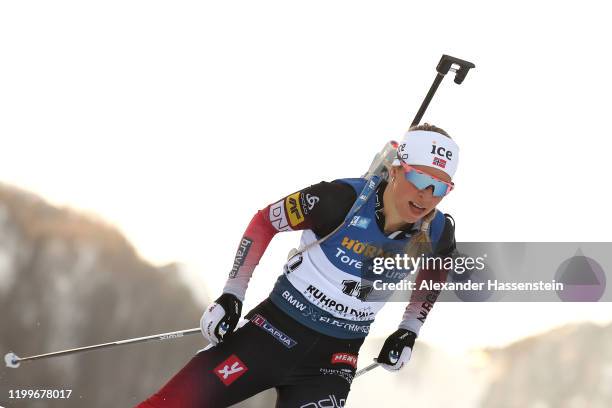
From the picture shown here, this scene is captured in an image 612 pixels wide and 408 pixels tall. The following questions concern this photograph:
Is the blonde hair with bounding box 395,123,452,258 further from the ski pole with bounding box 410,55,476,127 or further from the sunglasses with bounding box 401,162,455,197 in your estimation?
the ski pole with bounding box 410,55,476,127

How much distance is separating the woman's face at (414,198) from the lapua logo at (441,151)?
7cm

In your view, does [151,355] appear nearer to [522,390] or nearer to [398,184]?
[522,390]

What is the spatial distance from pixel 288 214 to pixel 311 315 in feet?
1.43

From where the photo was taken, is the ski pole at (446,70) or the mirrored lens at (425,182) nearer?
the mirrored lens at (425,182)

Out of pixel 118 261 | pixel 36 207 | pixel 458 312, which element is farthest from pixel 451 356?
pixel 36 207

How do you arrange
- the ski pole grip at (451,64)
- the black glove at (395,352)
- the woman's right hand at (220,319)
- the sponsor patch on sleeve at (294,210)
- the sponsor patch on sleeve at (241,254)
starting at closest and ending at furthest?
the woman's right hand at (220,319), the sponsor patch on sleeve at (294,210), the sponsor patch on sleeve at (241,254), the black glove at (395,352), the ski pole grip at (451,64)

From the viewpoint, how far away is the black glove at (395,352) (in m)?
3.57

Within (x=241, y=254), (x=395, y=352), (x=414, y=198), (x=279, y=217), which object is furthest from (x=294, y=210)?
(x=395, y=352)

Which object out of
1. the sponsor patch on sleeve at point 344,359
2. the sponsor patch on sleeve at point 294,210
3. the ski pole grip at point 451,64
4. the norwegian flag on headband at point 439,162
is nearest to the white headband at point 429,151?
the norwegian flag on headband at point 439,162

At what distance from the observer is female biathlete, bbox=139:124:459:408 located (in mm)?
3193

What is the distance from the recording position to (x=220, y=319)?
3186mm

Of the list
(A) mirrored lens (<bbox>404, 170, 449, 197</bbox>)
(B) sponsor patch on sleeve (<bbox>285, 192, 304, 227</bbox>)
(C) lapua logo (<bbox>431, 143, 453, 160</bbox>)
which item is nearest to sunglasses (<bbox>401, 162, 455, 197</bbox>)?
(A) mirrored lens (<bbox>404, 170, 449, 197</bbox>)

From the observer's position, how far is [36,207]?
24.1 feet

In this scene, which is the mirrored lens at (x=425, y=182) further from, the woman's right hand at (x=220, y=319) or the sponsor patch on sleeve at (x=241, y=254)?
the woman's right hand at (x=220, y=319)
